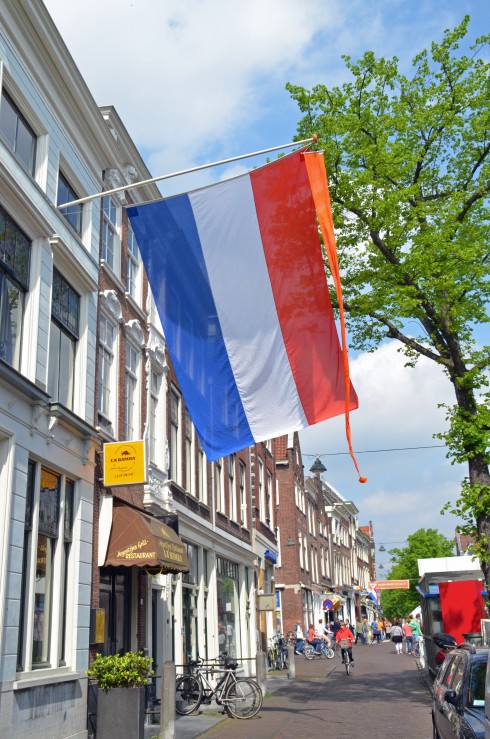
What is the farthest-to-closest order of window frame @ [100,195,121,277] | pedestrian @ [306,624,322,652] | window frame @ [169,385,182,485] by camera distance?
1. pedestrian @ [306,624,322,652]
2. window frame @ [169,385,182,485]
3. window frame @ [100,195,121,277]

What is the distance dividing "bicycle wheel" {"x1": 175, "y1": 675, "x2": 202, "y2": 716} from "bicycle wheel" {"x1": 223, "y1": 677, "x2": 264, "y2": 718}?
0.76 m

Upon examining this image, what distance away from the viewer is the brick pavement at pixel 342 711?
40.5 ft

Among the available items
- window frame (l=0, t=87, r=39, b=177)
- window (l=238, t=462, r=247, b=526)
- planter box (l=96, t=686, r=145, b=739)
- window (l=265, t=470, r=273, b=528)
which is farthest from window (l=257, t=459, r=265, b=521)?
window frame (l=0, t=87, r=39, b=177)

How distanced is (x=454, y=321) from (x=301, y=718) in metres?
8.54

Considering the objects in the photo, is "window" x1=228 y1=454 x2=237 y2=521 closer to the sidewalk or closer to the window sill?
the sidewalk

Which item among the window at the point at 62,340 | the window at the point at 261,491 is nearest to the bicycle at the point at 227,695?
the window at the point at 62,340

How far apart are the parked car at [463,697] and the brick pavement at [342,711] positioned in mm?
3446

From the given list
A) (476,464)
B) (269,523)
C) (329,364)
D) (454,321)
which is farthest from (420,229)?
(269,523)

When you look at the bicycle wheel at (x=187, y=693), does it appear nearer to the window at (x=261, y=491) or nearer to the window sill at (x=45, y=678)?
the window sill at (x=45, y=678)

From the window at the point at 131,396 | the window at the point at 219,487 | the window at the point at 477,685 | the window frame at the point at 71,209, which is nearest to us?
the window at the point at 477,685

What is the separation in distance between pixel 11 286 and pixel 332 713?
1050 centimetres

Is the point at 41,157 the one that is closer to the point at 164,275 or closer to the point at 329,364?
the point at 164,275

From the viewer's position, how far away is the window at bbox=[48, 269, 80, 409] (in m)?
11.9

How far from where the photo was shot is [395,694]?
18.1m
